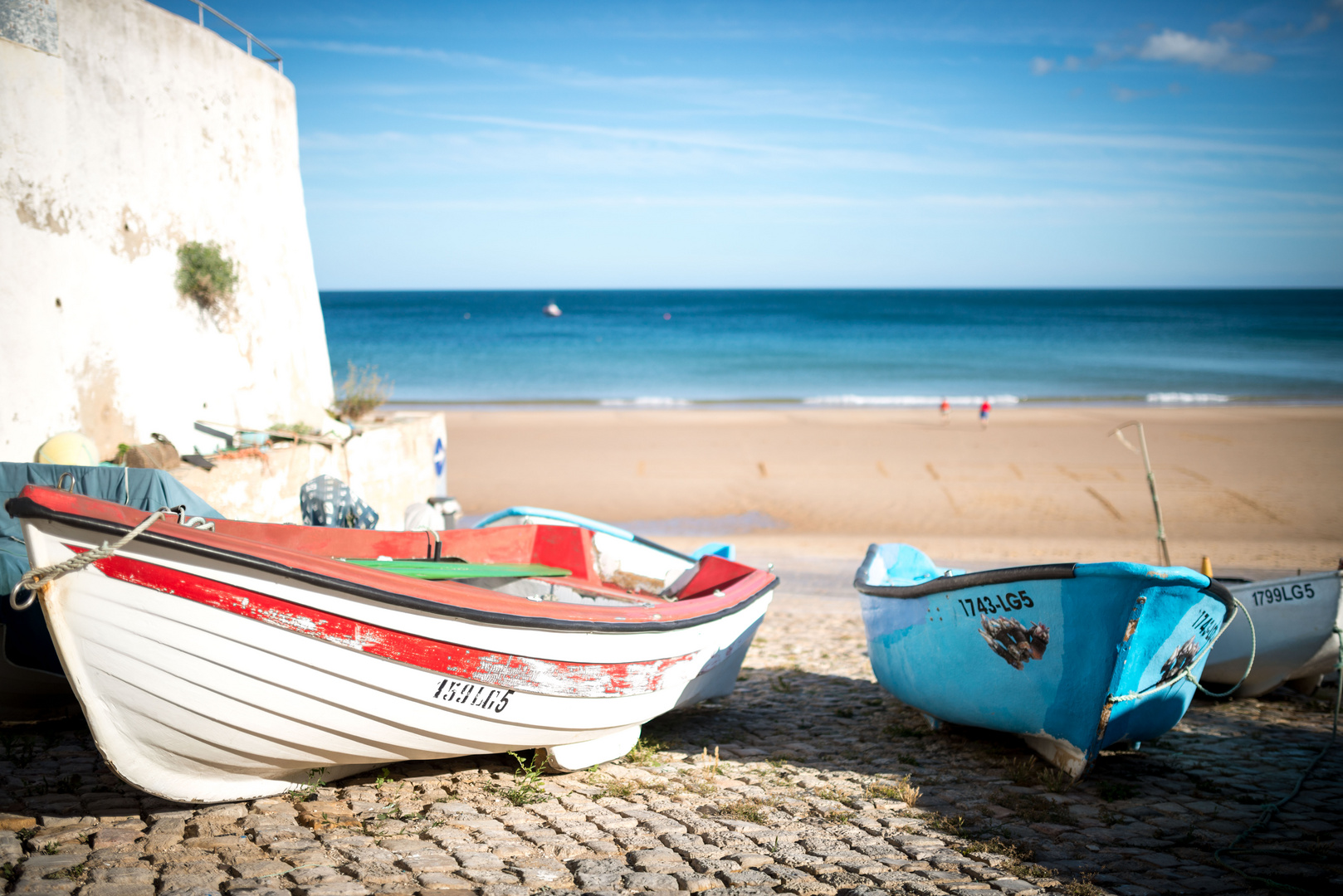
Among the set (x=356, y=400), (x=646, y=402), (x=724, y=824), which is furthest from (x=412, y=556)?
(x=646, y=402)

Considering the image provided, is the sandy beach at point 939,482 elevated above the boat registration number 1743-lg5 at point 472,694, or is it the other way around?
the boat registration number 1743-lg5 at point 472,694

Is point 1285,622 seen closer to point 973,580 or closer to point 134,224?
point 973,580

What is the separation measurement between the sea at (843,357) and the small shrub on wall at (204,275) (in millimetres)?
20557

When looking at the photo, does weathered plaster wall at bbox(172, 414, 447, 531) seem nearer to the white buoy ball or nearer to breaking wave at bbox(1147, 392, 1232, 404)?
the white buoy ball

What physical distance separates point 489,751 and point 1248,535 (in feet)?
44.3

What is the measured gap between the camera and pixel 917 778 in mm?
4523

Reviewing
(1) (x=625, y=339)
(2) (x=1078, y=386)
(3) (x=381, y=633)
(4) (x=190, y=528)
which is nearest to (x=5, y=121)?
(4) (x=190, y=528)

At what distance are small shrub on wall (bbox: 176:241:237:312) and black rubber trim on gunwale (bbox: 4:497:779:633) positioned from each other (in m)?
4.81

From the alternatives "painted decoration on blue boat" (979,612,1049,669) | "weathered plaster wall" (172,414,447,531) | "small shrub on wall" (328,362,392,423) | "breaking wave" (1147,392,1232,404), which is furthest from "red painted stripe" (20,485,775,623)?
"breaking wave" (1147,392,1232,404)

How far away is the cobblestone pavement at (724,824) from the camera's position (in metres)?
3.27

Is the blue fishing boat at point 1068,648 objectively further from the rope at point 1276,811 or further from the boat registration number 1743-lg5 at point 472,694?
the boat registration number 1743-lg5 at point 472,694

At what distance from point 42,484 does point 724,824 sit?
14.9 ft

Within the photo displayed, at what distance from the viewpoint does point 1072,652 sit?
419 cm

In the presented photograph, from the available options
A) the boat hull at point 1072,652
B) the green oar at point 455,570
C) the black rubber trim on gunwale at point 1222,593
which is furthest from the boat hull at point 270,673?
the black rubber trim on gunwale at point 1222,593
